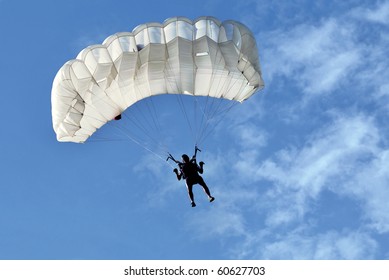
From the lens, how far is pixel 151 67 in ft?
103

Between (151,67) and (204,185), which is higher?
(151,67)

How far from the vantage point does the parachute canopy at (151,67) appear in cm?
3059

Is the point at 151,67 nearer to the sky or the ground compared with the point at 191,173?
nearer to the sky

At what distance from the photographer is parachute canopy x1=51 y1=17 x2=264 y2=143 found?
30594 millimetres

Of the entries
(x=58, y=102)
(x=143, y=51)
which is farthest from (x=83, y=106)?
(x=143, y=51)

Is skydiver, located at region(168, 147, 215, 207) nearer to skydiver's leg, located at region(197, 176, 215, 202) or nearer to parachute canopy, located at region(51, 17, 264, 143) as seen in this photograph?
skydiver's leg, located at region(197, 176, 215, 202)

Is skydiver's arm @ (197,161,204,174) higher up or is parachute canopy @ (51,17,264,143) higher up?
parachute canopy @ (51,17,264,143)

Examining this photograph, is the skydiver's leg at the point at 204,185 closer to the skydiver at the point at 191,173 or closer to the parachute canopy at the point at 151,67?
the skydiver at the point at 191,173

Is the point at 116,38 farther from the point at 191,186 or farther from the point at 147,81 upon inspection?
the point at 191,186

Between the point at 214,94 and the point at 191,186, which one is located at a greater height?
the point at 214,94

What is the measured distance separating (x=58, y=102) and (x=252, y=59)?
6530mm

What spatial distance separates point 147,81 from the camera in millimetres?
32000

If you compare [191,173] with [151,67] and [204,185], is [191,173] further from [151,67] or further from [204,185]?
[151,67]

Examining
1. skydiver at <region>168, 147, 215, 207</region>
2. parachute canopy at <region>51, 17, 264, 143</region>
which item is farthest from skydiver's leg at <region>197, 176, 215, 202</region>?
parachute canopy at <region>51, 17, 264, 143</region>
